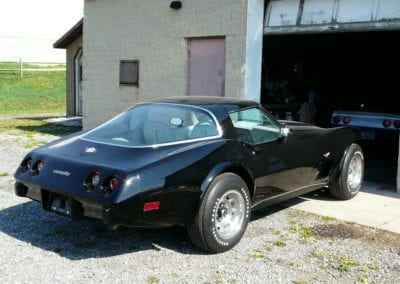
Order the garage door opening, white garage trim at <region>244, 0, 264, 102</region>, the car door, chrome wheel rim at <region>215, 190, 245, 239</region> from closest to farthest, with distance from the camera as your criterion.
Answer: chrome wheel rim at <region>215, 190, 245, 239</region>
the car door
white garage trim at <region>244, 0, 264, 102</region>
the garage door opening

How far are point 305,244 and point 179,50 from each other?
6.63 meters

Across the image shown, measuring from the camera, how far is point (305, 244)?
18.2 ft

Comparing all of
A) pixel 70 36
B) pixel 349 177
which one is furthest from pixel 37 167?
pixel 70 36

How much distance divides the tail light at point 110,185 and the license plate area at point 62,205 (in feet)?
1.07

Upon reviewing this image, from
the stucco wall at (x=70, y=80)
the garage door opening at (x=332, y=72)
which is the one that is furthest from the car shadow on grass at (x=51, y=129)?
the garage door opening at (x=332, y=72)

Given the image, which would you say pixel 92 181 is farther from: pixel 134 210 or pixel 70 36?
pixel 70 36

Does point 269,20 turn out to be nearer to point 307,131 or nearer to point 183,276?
point 307,131

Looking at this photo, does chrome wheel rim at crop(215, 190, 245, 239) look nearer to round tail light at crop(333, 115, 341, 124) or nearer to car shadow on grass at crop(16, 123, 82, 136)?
round tail light at crop(333, 115, 341, 124)

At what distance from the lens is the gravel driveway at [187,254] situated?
4.61m

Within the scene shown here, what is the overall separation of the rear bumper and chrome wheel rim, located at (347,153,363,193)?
3.14 m

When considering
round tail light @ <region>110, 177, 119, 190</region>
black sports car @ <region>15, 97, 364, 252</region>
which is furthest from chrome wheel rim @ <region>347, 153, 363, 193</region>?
round tail light @ <region>110, 177, 119, 190</region>

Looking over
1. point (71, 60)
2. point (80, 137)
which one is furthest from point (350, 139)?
point (71, 60)

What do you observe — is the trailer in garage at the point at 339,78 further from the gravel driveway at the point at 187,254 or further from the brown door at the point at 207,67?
the gravel driveway at the point at 187,254

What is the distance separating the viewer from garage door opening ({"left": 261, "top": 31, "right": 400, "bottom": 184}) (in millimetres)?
13469
